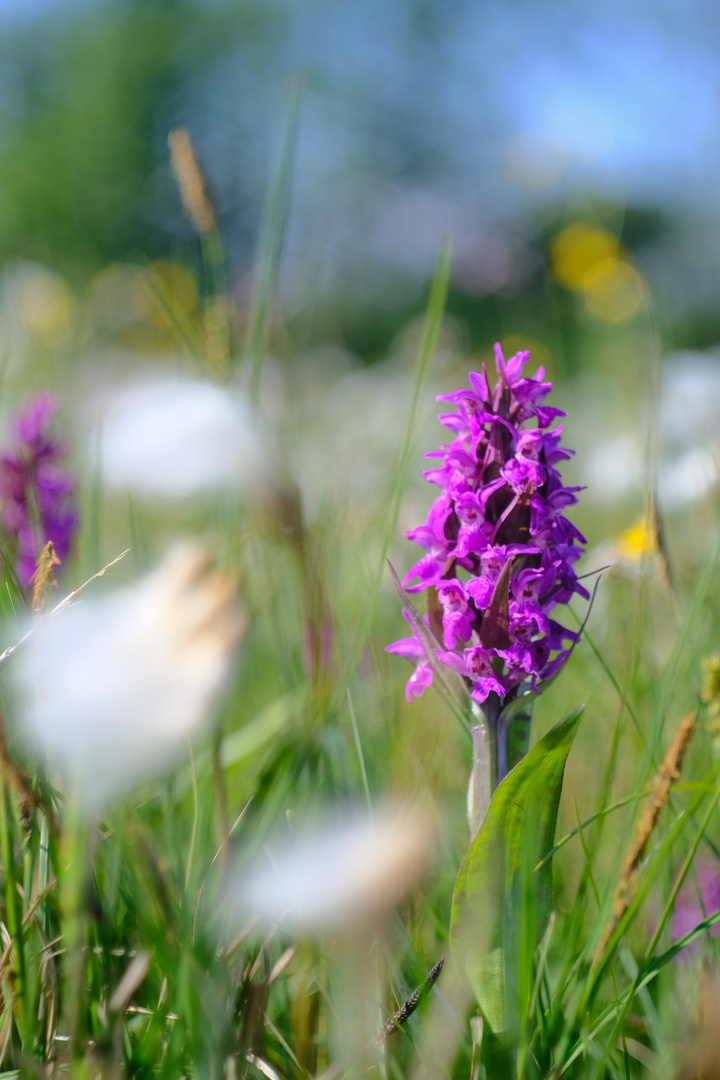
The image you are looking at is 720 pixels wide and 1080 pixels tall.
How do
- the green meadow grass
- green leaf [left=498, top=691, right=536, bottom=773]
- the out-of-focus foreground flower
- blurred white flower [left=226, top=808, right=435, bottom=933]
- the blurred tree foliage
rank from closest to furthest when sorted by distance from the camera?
blurred white flower [left=226, top=808, right=435, bottom=933] < the green meadow grass < green leaf [left=498, top=691, right=536, bottom=773] < the out-of-focus foreground flower < the blurred tree foliage

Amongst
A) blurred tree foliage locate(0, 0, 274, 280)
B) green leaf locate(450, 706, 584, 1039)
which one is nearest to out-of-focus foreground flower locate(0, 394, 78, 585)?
green leaf locate(450, 706, 584, 1039)

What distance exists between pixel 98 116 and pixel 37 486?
1310cm

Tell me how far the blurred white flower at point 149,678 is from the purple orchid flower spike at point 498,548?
0.38m

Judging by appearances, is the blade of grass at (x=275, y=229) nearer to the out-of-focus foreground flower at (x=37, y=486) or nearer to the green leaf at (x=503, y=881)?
the green leaf at (x=503, y=881)

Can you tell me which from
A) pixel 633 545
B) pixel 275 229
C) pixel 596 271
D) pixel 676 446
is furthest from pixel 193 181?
pixel 596 271

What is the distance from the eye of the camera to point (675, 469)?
2.20 metres

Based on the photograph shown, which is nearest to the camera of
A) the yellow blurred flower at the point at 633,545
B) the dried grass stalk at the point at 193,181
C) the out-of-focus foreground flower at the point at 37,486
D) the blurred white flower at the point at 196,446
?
the blurred white flower at the point at 196,446

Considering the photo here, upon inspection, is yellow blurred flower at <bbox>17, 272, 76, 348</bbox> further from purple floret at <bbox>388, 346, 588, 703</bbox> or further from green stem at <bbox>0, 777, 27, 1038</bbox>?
green stem at <bbox>0, 777, 27, 1038</bbox>

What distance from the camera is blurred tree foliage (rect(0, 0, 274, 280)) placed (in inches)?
487

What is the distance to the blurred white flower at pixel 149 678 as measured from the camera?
0.39 m

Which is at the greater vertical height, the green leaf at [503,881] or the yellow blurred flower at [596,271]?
the yellow blurred flower at [596,271]

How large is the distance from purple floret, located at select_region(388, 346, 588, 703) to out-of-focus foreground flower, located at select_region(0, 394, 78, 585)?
0.87m

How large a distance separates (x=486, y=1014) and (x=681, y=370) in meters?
1.95

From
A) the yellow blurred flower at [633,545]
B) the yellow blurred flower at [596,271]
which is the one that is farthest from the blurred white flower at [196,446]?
the yellow blurred flower at [596,271]
